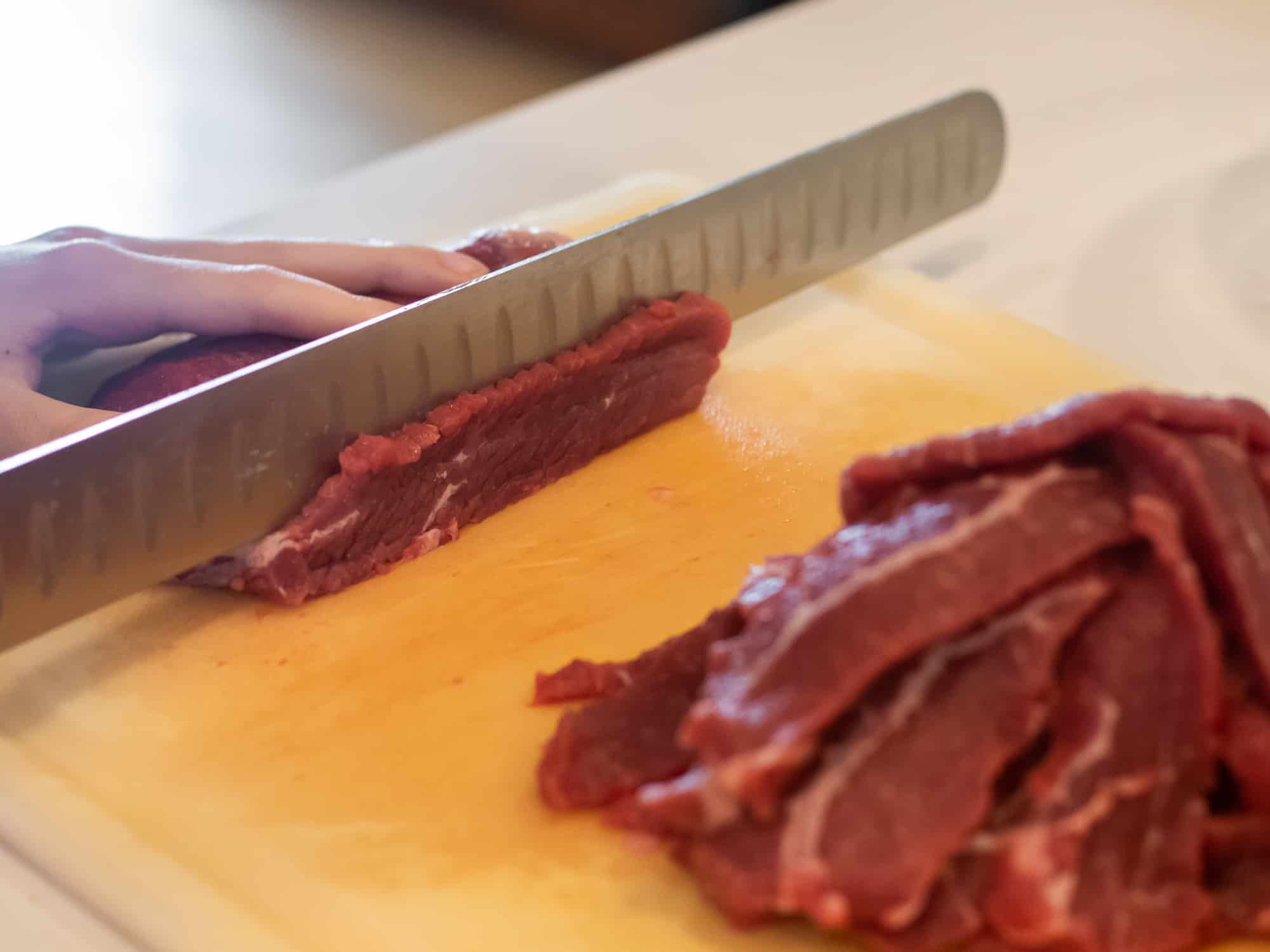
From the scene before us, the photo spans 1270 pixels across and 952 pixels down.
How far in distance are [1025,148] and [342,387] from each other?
346 cm

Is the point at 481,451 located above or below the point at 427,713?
above

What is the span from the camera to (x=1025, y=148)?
5.19 meters

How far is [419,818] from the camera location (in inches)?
91.0

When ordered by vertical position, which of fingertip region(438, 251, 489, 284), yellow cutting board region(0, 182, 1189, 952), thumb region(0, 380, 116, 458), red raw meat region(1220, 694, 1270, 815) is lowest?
yellow cutting board region(0, 182, 1189, 952)

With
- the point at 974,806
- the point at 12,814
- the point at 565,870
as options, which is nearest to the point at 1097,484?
the point at 974,806

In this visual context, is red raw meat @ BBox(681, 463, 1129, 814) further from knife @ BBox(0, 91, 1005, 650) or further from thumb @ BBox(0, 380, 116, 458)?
thumb @ BBox(0, 380, 116, 458)

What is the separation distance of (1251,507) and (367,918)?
5.36ft

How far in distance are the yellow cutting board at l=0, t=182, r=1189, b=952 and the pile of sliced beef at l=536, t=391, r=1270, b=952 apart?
266 mm

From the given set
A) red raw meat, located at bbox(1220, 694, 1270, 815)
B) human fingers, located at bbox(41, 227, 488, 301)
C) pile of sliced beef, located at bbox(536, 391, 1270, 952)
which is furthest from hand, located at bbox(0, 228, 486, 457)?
red raw meat, located at bbox(1220, 694, 1270, 815)

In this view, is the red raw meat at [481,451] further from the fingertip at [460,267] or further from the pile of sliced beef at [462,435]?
the fingertip at [460,267]

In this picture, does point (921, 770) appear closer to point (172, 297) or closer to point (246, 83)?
point (172, 297)

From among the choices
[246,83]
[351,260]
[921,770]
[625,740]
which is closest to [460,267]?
[351,260]

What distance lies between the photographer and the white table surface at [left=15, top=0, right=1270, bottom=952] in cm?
433

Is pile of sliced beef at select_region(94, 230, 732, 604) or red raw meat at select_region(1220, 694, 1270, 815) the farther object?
pile of sliced beef at select_region(94, 230, 732, 604)
